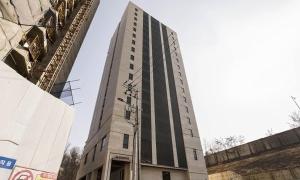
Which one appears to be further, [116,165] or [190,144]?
[190,144]

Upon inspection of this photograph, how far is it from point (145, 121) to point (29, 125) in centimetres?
2246

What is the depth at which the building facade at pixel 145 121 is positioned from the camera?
73.7ft

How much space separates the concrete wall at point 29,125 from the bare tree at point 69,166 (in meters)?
55.8

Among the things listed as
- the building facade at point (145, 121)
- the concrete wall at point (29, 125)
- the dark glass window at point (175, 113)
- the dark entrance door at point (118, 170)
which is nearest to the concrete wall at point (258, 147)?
the building facade at point (145, 121)

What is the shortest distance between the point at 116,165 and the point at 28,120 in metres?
21.3

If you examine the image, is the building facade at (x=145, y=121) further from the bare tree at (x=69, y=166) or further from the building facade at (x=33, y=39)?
the bare tree at (x=69, y=166)

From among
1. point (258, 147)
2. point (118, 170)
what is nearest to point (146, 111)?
point (118, 170)

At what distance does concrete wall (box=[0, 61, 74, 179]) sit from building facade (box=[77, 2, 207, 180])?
7.65 metres

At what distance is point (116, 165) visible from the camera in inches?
Result: 923

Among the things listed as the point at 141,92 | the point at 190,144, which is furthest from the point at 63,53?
the point at 190,144

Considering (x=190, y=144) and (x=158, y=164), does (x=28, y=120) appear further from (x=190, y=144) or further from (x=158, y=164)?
(x=190, y=144)

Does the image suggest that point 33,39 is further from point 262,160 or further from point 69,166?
point 69,166

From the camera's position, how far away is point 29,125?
15.1ft

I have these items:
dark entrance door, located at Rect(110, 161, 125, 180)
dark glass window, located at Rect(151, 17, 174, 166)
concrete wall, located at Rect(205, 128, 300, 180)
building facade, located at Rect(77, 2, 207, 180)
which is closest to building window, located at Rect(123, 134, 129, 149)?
building facade, located at Rect(77, 2, 207, 180)
